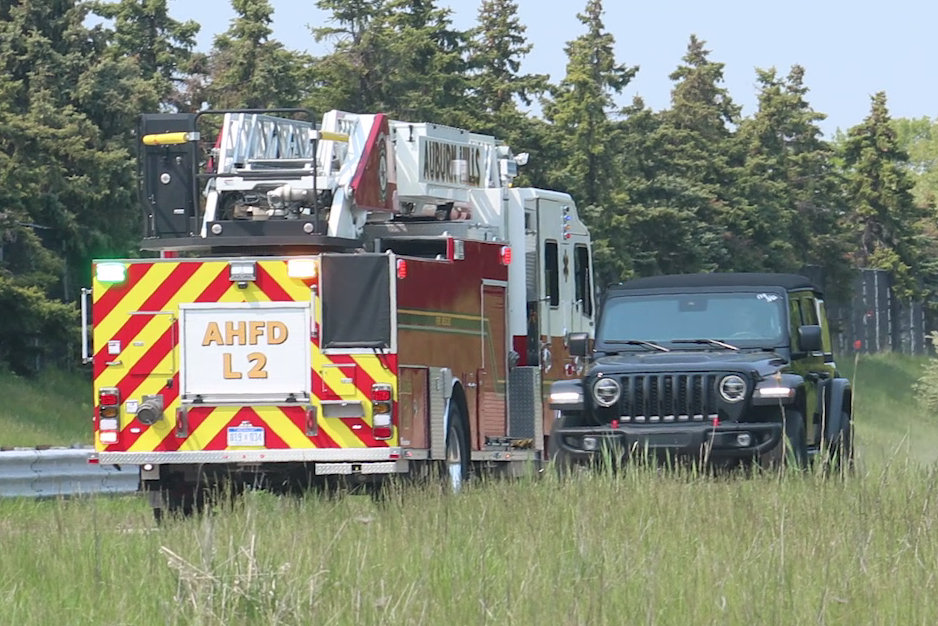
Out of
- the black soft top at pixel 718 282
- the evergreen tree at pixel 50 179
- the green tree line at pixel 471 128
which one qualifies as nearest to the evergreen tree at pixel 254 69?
the green tree line at pixel 471 128

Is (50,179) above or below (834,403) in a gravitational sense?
above

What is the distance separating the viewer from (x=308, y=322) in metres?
15.2

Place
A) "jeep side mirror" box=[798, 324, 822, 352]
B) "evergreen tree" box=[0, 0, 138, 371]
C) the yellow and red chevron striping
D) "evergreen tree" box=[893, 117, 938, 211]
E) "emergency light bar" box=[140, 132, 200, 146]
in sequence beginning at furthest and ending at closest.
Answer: "evergreen tree" box=[893, 117, 938, 211], "evergreen tree" box=[0, 0, 138, 371], "emergency light bar" box=[140, 132, 200, 146], "jeep side mirror" box=[798, 324, 822, 352], the yellow and red chevron striping

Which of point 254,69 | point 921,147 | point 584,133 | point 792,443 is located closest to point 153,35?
point 254,69

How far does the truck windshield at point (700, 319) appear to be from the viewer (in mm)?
16594

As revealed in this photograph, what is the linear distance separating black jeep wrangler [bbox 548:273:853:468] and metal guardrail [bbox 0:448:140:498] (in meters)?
4.77

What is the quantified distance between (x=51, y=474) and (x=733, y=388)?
7074 millimetres

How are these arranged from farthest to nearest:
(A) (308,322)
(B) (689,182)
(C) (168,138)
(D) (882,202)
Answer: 1. (D) (882,202)
2. (B) (689,182)
3. (C) (168,138)
4. (A) (308,322)

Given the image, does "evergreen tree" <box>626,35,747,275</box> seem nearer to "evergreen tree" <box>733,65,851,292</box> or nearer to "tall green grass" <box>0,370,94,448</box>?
"evergreen tree" <box>733,65,851,292</box>

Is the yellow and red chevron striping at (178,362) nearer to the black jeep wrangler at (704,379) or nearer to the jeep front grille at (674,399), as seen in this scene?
the black jeep wrangler at (704,379)

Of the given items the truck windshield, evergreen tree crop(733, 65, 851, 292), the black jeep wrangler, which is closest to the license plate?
the black jeep wrangler

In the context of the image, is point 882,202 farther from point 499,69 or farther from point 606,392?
point 606,392

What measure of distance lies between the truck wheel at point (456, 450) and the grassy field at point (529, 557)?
340cm

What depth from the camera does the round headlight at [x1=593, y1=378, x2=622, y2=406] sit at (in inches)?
619
